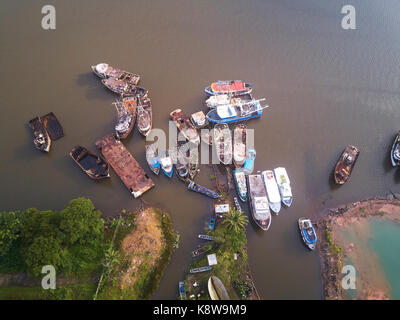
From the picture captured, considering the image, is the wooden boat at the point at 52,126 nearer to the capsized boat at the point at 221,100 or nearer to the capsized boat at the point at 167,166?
the capsized boat at the point at 167,166

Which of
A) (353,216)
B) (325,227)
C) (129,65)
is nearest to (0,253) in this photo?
(129,65)

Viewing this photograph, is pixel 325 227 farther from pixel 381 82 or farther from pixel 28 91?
pixel 28 91

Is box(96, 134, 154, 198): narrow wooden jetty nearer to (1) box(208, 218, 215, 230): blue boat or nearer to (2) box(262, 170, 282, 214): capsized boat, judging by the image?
(1) box(208, 218, 215, 230): blue boat

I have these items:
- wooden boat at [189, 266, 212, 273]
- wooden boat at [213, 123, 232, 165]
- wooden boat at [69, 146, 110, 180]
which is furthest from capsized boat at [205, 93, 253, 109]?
wooden boat at [189, 266, 212, 273]

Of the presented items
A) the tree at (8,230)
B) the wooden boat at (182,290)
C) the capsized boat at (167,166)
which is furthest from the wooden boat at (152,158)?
the tree at (8,230)

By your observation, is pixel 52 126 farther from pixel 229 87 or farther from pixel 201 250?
pixel 201 250
